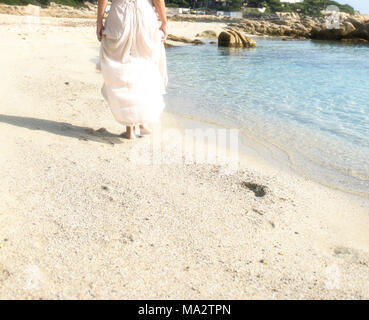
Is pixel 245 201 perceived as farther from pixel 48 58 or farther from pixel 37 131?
pixel 48 58

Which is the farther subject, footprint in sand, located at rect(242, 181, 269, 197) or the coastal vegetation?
the coastal vegetation

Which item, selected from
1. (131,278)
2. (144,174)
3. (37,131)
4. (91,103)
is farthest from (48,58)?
(131,278)

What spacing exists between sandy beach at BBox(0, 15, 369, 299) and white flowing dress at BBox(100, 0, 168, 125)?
43 centimetres

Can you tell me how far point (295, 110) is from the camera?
6.70 metres

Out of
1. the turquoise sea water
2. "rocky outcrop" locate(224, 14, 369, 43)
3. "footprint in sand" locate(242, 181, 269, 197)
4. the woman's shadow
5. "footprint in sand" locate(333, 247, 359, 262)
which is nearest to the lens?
"footprint in sand" locate(333, 247, 359, 262)

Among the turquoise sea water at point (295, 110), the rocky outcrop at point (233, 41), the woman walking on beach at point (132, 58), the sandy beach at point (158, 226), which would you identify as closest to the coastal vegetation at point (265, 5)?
the rocky outcrop at point (233, 41)

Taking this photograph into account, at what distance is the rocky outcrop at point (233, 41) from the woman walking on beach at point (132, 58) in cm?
1697

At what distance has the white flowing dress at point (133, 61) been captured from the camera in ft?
12.5

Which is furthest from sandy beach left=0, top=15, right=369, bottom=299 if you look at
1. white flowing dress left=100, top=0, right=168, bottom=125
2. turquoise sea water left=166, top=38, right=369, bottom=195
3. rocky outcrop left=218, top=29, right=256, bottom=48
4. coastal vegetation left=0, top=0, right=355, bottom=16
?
coastal vegetation left=0, top=0, right=355, bottom=16

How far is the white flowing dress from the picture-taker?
3824 millimetres

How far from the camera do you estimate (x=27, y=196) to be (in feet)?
9.11

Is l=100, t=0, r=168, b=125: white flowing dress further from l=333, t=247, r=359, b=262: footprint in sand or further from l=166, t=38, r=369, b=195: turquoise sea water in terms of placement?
l=333, t=247, r=359, b=262: footprint in sand

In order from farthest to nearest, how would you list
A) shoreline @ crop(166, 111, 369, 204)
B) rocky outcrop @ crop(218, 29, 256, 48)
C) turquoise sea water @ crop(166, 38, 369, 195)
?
1. rocky outcrop @ crop(218, 29, 256, 48)
2. turquoise sea water @ crop(166, 38, 369, 195)
3. shoreline @ crop(166, 111, 369, 204)
